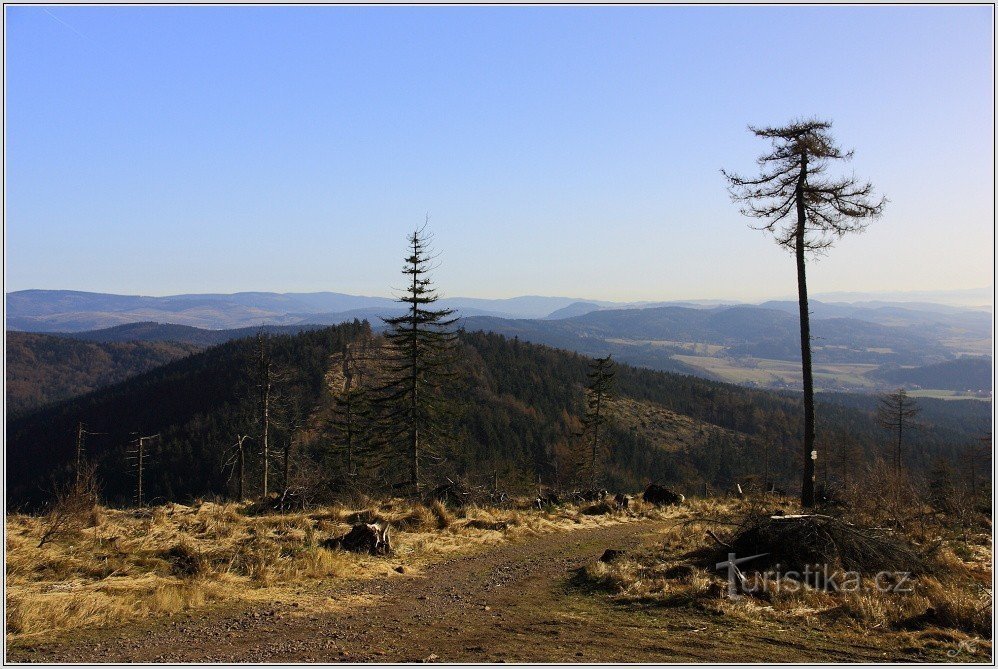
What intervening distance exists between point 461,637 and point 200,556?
5460mm

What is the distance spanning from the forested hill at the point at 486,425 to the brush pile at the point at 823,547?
62554 millimetres

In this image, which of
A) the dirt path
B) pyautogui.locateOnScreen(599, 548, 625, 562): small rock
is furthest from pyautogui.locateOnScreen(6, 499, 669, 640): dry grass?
pyautogui.locateOnScreen(599, 548, 625, 562): small rock

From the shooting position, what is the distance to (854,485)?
60.7 feet

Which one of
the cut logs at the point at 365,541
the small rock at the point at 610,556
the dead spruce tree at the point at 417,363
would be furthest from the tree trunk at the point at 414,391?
the small rock at the point at 610,556

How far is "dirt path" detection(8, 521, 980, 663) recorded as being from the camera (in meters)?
6.68

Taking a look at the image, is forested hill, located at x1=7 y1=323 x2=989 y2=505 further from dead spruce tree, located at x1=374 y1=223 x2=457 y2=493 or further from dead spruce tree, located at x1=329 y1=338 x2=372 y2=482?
dead spruce tree, located at x1=374 y1=223 x2=457 y2=493

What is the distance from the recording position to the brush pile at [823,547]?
32.0 feet

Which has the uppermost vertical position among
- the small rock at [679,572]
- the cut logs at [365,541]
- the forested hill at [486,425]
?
the small rock at [679,572]

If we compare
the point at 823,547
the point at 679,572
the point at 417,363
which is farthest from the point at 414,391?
the point at 823,547

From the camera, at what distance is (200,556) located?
10.4 m

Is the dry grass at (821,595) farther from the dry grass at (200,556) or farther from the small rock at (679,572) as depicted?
the dry grass at (200,556)

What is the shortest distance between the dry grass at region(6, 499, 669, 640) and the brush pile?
19.8 ft

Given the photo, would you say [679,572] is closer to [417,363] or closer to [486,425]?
[417,363]

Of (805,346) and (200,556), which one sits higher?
(805,346)
